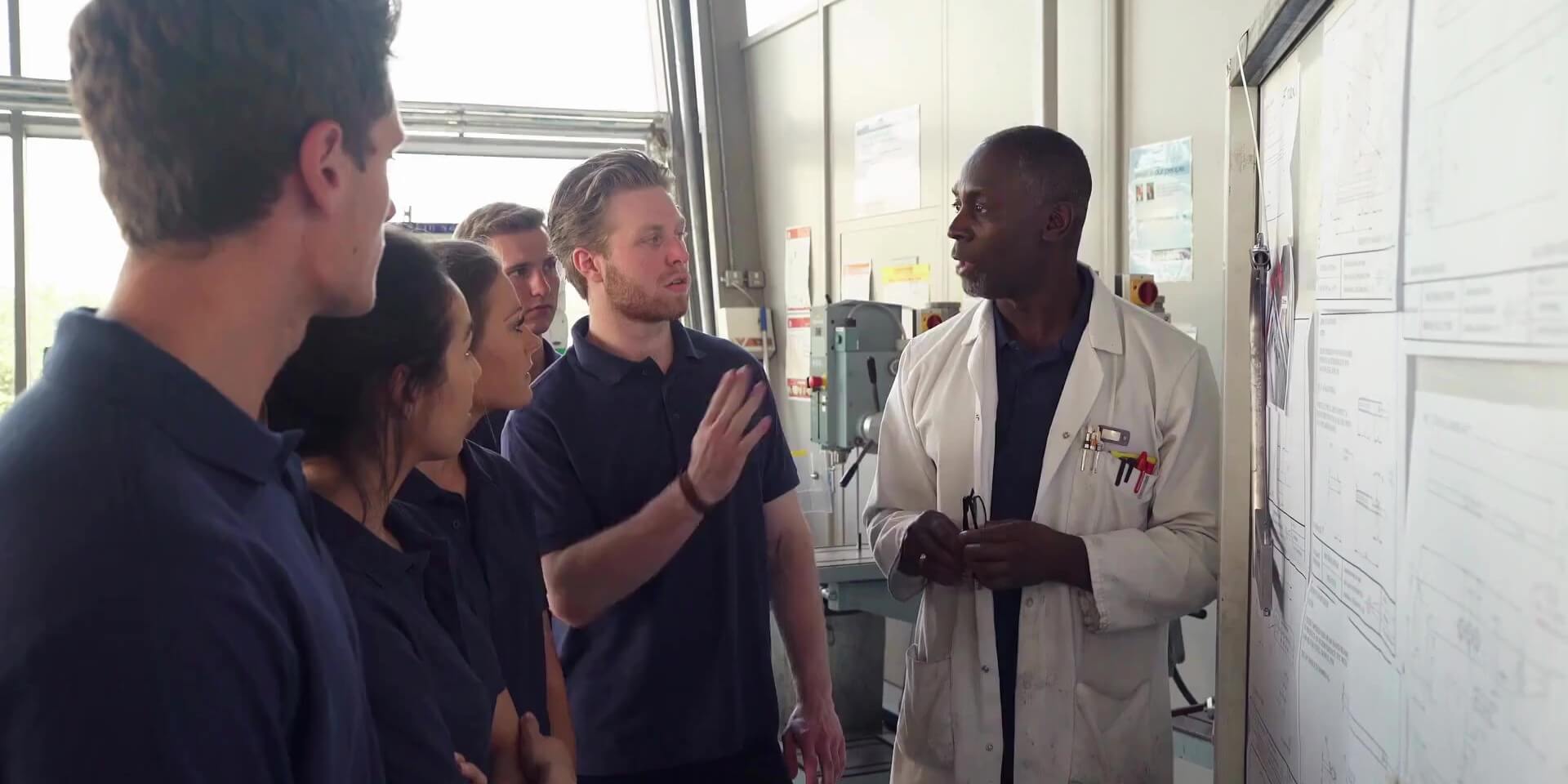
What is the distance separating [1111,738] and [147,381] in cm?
141

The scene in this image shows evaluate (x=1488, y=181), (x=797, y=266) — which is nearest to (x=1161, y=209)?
(x=797, y=266)

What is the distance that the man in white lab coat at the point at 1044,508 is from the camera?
1604 millimetres

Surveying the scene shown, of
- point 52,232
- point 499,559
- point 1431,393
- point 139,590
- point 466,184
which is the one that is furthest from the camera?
point 466,184

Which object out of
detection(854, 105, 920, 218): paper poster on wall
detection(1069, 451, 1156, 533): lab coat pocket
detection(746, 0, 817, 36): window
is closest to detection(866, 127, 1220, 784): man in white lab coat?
detection(1069, 451, 1156, 533): lab coat pocket

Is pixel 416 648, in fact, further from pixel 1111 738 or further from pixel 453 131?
pixel 453 131

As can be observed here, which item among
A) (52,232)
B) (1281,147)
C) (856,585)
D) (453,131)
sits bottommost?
(856,585)

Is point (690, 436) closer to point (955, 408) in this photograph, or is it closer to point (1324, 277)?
point (955, 408)

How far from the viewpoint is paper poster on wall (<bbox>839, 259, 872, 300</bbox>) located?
4.14 meters

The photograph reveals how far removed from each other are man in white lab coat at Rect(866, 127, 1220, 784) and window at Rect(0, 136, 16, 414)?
12.2ft

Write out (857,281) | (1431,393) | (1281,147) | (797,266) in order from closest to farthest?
(1431,393) → (1281,147) → (857,281) → (797,266)

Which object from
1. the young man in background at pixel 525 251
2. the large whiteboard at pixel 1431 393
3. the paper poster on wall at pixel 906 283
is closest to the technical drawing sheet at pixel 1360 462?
the large whiteboard at pixel 1431 393

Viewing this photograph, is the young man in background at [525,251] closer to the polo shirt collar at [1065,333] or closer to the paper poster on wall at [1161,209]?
the polo shirt collar at [1065,333]

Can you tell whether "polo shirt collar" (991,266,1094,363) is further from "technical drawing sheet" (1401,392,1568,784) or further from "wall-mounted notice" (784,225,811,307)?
"wall-mounted notice" (784,225,811,307)

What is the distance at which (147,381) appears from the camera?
0.62 meters
